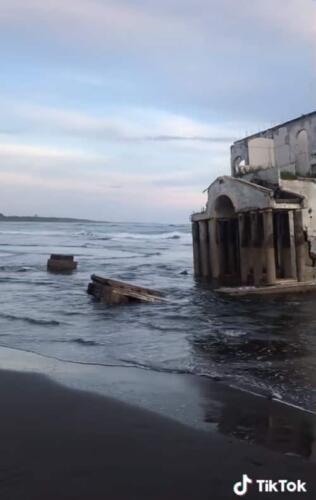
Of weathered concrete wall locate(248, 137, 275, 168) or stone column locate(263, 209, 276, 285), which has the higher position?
weathered concrete wall locate(248, 137, 275, 168)

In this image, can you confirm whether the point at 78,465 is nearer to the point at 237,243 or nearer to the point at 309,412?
the point at 309,412

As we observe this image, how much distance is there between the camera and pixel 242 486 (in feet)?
16.9

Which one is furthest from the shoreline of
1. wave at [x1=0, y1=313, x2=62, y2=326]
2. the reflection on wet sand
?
wave at [x1=0, y1=313, x2=62, y2=326]

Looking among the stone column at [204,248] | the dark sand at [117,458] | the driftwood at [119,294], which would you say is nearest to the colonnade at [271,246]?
the stone column at [204,248]

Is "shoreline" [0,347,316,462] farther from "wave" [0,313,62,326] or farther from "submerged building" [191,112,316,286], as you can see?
"submerged building" [191,112,316,286]

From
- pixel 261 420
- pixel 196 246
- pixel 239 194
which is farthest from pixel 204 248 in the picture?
pixel 261 420

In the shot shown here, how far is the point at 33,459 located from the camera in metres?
5.62

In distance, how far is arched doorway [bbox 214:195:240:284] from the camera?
86.8ft

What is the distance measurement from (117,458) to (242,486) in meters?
1.39

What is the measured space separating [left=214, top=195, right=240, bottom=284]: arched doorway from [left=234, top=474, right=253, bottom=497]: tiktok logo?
69.4 ft

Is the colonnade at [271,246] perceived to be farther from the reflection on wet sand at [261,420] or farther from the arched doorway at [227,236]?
the reflection on wet sand at [261,420]

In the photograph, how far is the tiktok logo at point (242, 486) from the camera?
5012 millimetres

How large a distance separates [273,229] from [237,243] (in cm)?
402

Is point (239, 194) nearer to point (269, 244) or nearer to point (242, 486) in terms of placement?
point (269, 244)
